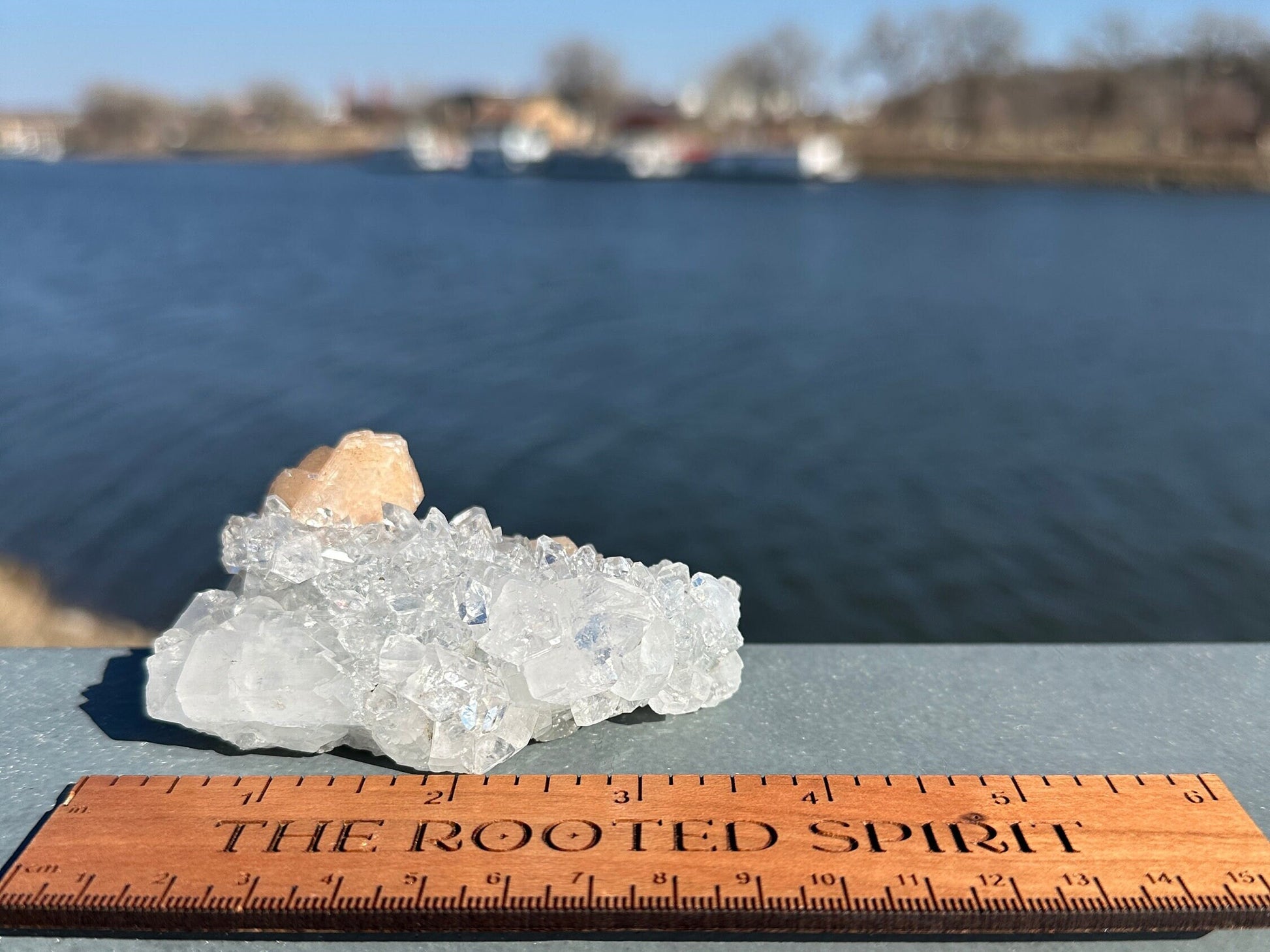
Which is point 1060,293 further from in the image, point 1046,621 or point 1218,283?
point 1046,621

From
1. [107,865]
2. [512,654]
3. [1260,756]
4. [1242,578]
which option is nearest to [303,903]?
[107,865]

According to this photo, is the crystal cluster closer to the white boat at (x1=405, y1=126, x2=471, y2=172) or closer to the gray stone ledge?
the gray stone ledge

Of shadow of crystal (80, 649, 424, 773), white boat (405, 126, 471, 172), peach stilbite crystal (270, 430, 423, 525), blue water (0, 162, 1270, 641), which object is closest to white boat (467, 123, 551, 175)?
white boat (405, 126, 471, 172)

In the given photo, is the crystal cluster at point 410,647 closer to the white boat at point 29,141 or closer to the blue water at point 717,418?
the blue water at point 717,418

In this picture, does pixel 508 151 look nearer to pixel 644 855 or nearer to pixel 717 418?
pixel 717 418

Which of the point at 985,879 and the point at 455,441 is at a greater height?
the point at 985,879

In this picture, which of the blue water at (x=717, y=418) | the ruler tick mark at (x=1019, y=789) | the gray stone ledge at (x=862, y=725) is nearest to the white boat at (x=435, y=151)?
the blue water at (x=717, y=418)
